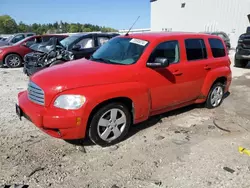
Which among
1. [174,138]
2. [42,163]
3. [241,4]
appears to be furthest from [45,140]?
[241,4]

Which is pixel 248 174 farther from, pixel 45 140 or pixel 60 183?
pixel 45 140

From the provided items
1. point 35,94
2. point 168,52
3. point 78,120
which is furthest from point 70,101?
point 168,52

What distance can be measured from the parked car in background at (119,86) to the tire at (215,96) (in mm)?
275

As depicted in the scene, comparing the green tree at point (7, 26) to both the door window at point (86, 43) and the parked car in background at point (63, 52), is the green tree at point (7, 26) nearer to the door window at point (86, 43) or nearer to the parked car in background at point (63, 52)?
the parked car in background at point (63, 52)

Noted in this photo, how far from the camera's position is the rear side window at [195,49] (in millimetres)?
4652

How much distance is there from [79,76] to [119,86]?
1.96 feet

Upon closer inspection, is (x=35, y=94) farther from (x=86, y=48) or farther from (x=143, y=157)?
(x=86, y=48)

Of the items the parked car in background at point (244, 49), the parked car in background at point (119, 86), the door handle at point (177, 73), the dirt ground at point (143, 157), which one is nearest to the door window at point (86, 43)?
the parked car in background at point (119, 86)

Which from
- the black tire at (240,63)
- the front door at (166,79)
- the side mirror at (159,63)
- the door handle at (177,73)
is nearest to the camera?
the side mirror at (159,63)

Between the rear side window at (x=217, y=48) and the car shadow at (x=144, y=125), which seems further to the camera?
the rear side window at (x=217, y=48)

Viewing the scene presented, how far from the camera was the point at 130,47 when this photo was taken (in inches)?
168

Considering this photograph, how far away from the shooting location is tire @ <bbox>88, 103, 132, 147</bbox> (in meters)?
3.52

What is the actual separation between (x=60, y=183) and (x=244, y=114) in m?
4.13

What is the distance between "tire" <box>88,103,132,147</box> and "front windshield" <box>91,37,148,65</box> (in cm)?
82
